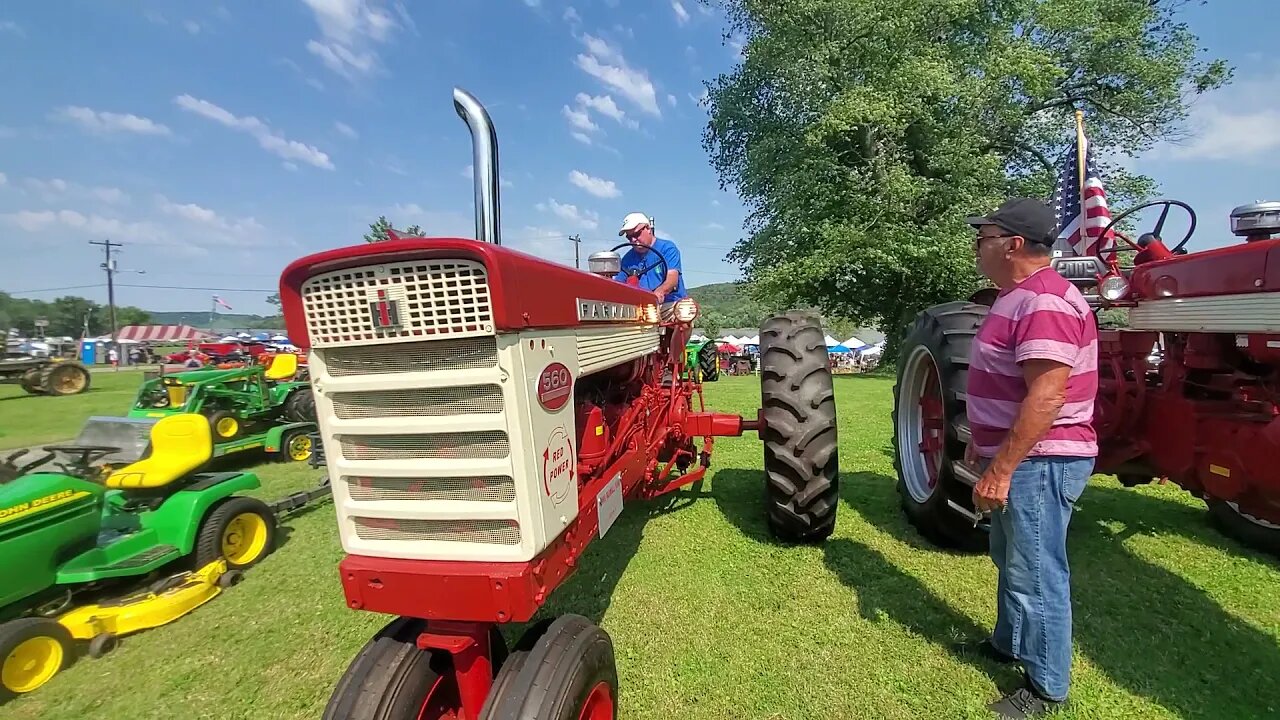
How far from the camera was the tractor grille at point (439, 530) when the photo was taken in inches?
66.1

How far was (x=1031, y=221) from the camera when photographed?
6.99ft

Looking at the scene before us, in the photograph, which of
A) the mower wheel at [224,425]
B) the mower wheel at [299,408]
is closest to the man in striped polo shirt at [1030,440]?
the mower wheel at [224,425]

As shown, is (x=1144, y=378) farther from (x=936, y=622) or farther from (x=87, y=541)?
(x=87, y=541)

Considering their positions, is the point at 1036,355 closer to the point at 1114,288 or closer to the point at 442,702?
the point at 1114,288

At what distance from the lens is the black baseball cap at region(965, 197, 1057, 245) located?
6.96ft

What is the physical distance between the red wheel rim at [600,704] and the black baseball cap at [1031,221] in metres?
2.01

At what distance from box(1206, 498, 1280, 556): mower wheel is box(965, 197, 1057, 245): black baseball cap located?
2477 millimetres

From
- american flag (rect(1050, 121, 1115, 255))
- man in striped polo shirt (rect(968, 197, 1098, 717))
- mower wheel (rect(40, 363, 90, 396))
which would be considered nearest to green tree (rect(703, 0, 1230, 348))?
american flag (rect(1050, 121, 1115, 255))

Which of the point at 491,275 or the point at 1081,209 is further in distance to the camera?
the point at 1081,209

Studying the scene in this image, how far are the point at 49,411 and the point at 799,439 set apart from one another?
16526mm

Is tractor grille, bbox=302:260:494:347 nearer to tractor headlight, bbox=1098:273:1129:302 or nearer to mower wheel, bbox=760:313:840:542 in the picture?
mower wheel, bbox=760:313:840:542

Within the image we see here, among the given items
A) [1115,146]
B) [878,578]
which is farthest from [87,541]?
[1115,146]

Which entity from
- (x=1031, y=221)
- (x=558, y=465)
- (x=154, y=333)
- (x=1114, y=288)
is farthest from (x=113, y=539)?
(x=154, y=333)

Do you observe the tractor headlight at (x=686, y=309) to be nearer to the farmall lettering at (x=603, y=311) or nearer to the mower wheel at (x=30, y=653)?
the farmall lettering at (x=603, y=311)
